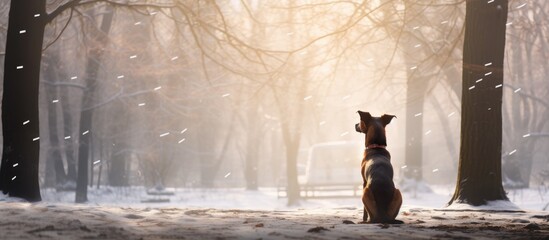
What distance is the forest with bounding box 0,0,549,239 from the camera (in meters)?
10.1

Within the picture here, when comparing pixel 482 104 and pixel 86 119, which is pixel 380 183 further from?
pixel 86 119

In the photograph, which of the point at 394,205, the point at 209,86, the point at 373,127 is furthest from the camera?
the point at 209,86

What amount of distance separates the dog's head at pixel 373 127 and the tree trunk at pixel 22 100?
704cm

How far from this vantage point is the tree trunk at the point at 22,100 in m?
13.6

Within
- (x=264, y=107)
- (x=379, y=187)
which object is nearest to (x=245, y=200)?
(x=264, y=107)

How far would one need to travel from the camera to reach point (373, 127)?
9.05 metres

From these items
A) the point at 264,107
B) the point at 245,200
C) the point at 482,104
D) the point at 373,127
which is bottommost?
the point at 245,200

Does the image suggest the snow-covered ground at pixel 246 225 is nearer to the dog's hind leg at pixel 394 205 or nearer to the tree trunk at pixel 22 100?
the dog's hind leg at pixel 394 205

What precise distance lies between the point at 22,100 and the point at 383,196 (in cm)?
789

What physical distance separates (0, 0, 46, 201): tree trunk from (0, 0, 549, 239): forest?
0.02 metres

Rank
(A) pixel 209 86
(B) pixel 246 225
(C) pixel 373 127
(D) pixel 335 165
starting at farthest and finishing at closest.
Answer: (A) pixel 209 86
(D) pixel 335 165
(C) pixel 373 127
(B) pixel 246 225

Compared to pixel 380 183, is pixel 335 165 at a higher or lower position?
higher

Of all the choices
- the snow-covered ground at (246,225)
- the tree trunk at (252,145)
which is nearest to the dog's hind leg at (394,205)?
the snow-covered ground at (246,225)

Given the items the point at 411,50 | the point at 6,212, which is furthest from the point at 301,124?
the point at 6,212
